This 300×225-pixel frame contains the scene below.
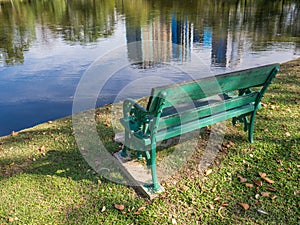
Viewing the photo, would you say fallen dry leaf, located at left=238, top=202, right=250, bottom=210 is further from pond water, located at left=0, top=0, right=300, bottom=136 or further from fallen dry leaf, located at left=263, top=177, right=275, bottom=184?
pond water, located at left=0, top=0, right=300, bottom=136

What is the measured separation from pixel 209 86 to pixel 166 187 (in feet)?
4.71

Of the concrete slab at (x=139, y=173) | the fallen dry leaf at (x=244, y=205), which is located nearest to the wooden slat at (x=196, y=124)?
the concrete slab at (x=139, y=173)

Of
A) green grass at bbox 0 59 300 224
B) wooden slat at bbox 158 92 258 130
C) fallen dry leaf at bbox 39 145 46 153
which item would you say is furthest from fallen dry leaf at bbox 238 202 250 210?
fallen dry leaf at bbox 39 145 46 153

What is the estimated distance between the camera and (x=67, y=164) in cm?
405

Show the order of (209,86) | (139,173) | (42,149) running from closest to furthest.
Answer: (209,86) < (139,173) < (42,149)

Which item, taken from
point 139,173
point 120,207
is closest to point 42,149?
point 139,173

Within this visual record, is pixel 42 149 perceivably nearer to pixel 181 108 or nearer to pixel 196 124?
pixel 181 108

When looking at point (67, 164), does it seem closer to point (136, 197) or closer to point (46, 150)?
point (46, 150)

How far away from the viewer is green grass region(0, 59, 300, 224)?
9.98 ft

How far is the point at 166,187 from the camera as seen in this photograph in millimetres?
3473

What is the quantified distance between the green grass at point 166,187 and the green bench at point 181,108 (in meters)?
0.46

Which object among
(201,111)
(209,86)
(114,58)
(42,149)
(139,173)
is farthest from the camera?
(114,58)

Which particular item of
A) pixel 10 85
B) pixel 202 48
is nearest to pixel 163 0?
pixel 202 48

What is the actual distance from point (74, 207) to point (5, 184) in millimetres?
1193
